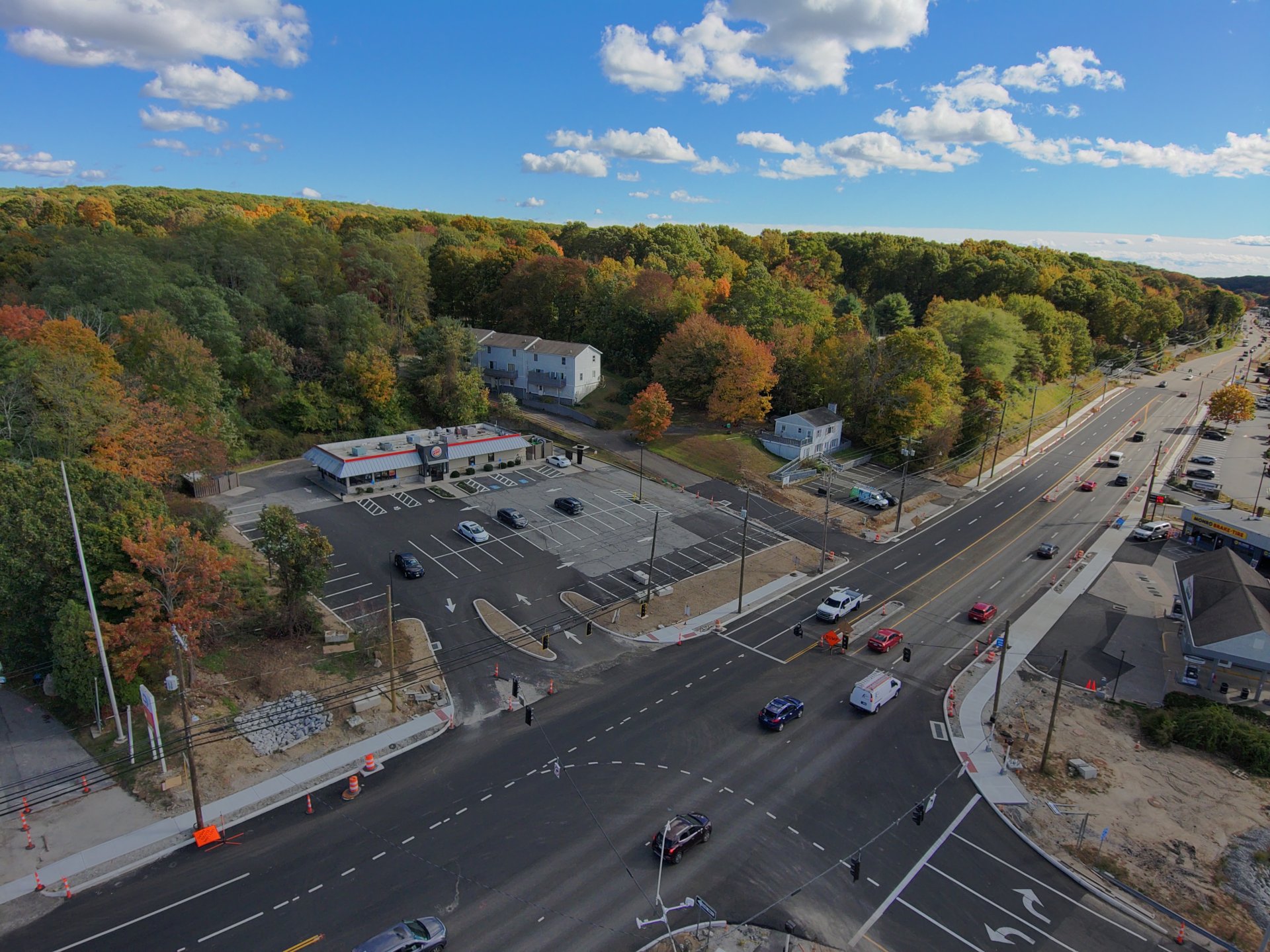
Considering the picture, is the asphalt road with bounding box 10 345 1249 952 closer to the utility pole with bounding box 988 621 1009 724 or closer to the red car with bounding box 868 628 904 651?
the red car with bounding box 868 628 904 651

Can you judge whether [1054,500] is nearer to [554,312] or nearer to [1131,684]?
[1131,684]

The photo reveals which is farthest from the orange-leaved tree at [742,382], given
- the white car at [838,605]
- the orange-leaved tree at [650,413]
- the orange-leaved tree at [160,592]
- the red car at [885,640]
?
the orange-leaved tree at [160,592]

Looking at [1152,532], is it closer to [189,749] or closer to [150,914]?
[189,749]

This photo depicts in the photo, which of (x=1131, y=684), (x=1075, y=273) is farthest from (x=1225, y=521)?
(x=1075, y=273)

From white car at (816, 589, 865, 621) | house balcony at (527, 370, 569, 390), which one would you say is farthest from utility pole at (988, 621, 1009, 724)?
house balcony at (527, 370, 569, 390)

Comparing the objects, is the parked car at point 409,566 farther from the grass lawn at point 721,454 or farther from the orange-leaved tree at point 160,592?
the grass lawn at point 721,454

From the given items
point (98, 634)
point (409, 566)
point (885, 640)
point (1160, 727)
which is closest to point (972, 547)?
point (885, 640)
